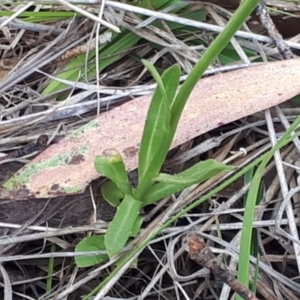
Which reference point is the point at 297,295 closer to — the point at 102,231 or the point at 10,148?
the point at 102,231

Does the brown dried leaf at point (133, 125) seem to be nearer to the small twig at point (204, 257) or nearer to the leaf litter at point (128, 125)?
the leaf litter at point (128, 125)

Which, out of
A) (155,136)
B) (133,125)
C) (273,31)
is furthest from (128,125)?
(273,31)

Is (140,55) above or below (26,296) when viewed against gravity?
above

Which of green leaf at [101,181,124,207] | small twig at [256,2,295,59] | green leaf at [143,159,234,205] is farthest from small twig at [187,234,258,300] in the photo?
small twig at [256,2,295,59]

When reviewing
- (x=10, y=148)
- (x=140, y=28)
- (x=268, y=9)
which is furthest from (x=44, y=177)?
(x=268, y=9)

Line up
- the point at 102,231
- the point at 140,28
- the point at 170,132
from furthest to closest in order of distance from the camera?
the point at 140,28
the point at 102,231
the point at 170,132

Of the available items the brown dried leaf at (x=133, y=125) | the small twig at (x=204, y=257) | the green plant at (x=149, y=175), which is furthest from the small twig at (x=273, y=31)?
the small twig at (x=204, y=257)

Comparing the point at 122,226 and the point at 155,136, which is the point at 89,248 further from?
the point at 155,136
